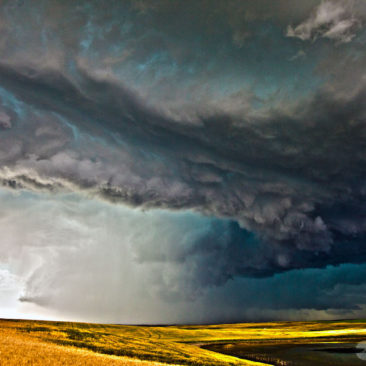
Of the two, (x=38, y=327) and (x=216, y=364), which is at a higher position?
(x=38, y=327)

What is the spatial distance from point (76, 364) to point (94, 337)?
4645 centimetres

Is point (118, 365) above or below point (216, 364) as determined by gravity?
above

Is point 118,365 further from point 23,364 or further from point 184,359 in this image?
point 184,359

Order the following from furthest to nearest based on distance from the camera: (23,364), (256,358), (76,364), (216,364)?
1. (256,358)
2. (216,364)
3. (76,364)
4. (23,364)

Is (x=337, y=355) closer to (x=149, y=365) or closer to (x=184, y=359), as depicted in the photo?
(x=184, y=359)

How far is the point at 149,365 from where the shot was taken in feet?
109

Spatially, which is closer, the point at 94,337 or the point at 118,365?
the point at 118,365

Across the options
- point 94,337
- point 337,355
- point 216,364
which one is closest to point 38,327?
point 94,337

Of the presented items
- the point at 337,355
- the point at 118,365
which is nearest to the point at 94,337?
the point at 118,365

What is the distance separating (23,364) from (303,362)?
69.1 meters

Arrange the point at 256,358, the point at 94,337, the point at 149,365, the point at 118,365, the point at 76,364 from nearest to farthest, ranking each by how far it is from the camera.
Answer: the point at 76,364 < the point at 118,365 < the point at 149,365 < the point at 94,337 < the point at 256,358

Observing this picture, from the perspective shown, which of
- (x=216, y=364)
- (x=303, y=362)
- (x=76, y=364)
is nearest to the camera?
(x=76, y=364)

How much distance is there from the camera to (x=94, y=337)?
66.6 m

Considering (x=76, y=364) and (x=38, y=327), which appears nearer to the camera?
(x=76, y=364)
